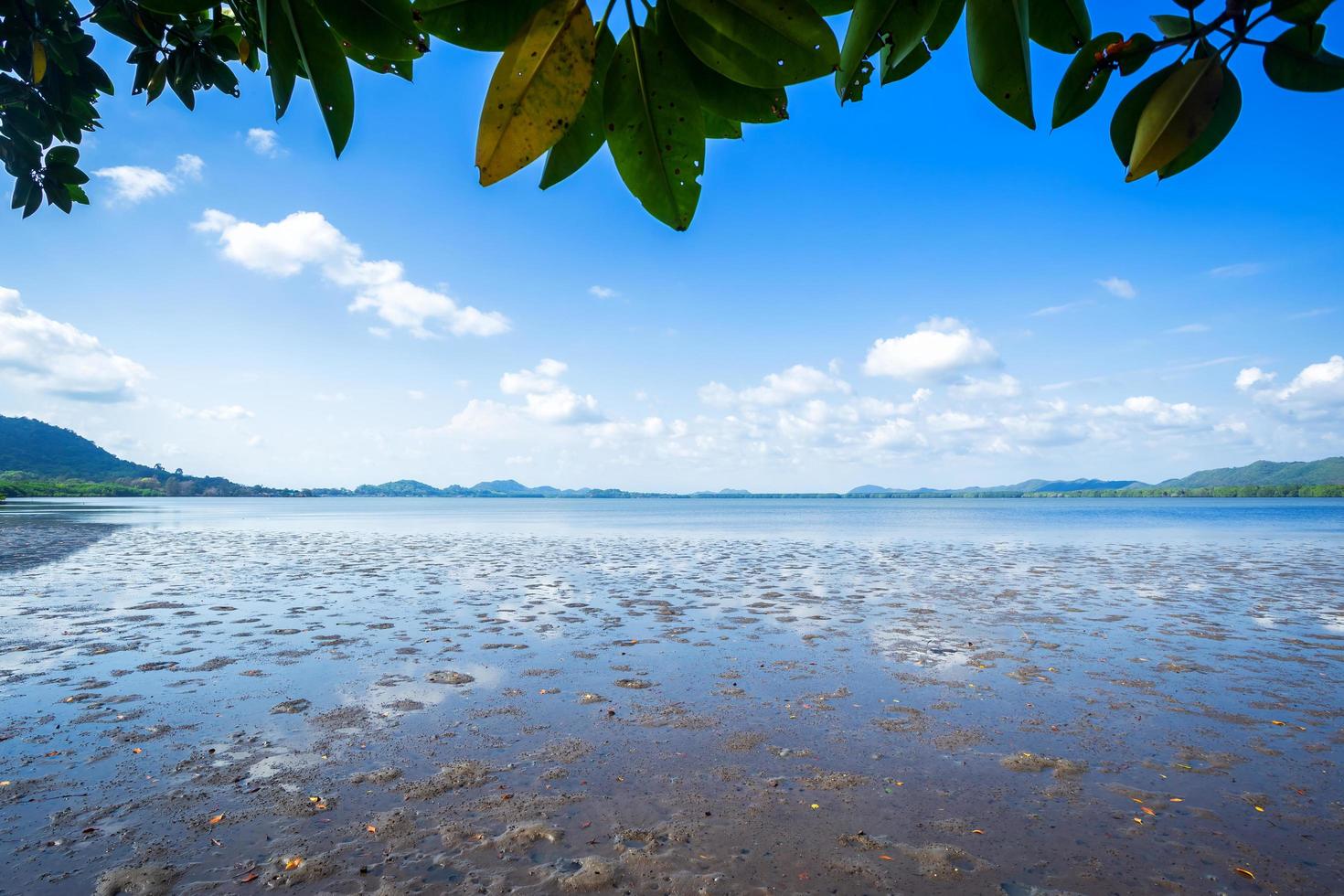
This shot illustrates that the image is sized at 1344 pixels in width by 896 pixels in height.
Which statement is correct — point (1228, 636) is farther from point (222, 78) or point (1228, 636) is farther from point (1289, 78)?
point (222, 78)

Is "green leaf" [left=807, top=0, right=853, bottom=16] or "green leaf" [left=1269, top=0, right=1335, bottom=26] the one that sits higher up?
"green leaf" [left=807, top=0, right=853, bottom=16]

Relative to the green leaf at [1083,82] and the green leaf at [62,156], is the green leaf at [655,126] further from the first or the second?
the green leaf at [62,156]

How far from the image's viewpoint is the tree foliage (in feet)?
1.88

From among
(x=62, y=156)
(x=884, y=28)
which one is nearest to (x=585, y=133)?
(x=884, y=28)

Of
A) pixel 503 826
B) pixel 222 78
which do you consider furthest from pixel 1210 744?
pixel 222 78

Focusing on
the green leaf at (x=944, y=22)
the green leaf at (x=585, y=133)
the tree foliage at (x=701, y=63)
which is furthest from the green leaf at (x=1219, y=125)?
the green leaf at (x=585, y=133)

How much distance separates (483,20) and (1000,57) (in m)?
0.47

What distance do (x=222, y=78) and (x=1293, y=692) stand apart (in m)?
10.5

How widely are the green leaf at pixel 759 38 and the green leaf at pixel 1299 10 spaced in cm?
43

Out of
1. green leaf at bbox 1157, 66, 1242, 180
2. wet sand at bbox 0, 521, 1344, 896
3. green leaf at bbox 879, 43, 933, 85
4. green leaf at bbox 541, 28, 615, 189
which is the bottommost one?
wet sand at bbox 0, 521, 1344, 896

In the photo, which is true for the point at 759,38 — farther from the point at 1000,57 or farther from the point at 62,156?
the point at 62,156

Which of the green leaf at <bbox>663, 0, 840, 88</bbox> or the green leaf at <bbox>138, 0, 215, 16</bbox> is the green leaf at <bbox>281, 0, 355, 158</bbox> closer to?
the green leaf at <bbox>138, 0, 215, 16</bbox>

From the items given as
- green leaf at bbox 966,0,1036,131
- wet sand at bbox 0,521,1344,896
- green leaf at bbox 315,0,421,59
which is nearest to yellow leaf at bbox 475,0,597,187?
green leaf at bbox 315,0,421,59

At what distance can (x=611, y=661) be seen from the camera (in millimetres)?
8391
